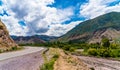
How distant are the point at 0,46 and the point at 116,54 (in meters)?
37.4

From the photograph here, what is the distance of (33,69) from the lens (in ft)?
68.1

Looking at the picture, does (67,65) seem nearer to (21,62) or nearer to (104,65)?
(21,62)

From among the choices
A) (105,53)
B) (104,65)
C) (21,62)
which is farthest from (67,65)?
(105,53)

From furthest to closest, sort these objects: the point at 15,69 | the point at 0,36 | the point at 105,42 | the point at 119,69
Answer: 1. the point at 105,42
2. the point at 0,36
3. the point at 119,69
4. the point at 15,69

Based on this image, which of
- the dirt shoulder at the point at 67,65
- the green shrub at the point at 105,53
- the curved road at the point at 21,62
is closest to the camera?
the curved road at the point at 21,62

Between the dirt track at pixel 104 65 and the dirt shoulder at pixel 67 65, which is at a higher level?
the dirt shoulder at pixel 67 65

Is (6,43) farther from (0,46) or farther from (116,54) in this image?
(116,54)

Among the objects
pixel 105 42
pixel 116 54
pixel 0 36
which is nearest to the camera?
pixel 116 54

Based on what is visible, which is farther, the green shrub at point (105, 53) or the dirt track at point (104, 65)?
the green shrub at point (105, 53)

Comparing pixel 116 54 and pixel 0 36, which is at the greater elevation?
pixel 0 36

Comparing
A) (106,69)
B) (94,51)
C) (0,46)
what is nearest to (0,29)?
(0,46)

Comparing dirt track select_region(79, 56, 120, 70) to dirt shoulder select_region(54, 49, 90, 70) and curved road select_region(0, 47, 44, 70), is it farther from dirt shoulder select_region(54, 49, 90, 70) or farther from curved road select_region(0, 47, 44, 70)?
curved road select_region(0, 47, 44, 70)

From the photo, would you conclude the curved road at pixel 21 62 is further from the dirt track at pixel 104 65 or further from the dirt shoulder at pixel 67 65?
the dirt track at pixel 104 65

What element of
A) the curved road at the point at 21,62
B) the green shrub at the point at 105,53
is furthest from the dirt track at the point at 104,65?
the green shrub at the point at 105,53
